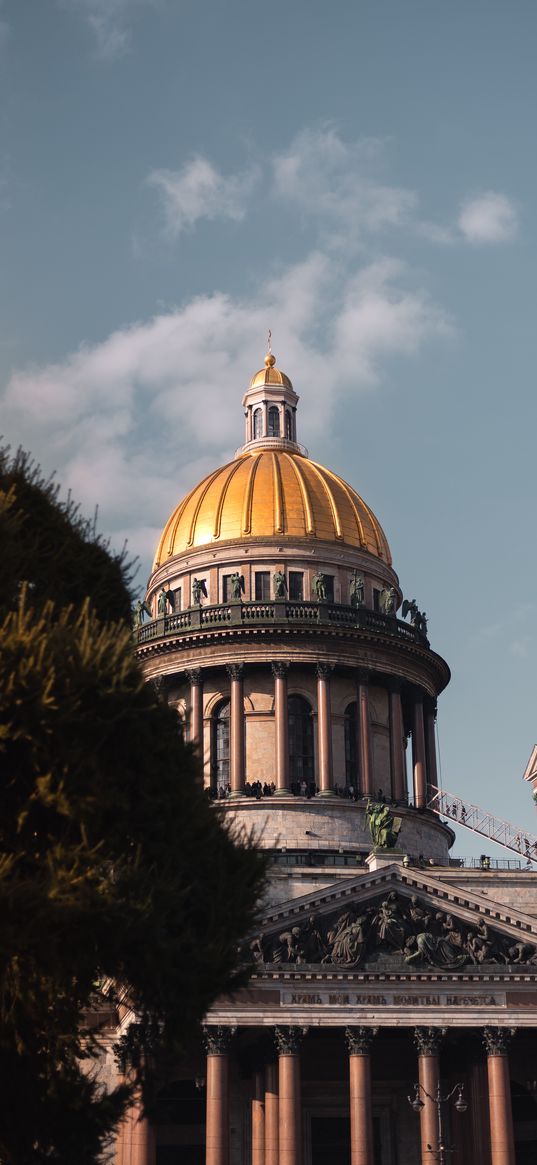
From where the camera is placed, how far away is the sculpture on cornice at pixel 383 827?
186 feet

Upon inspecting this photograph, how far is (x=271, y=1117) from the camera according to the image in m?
53.9

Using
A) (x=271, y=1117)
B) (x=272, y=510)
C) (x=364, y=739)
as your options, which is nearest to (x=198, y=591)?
(x=272, y=510)

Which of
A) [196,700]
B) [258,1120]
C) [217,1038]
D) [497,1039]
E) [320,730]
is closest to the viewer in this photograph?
[217,1038]

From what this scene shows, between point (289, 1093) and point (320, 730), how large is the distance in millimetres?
20286

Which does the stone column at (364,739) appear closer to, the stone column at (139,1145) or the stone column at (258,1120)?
the stone column at (258,1120)

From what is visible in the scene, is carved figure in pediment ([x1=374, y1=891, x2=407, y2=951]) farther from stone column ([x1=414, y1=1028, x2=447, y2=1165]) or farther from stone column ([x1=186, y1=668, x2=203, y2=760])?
stone column ([x1=186, y1=668, x2=203, y2=760])

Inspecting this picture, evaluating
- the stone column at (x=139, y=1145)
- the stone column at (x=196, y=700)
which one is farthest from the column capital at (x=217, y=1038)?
the stone column at (x=196, y=700)

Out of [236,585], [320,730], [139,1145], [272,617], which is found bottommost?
[139,1145]

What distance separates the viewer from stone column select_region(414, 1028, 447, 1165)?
1961 inches

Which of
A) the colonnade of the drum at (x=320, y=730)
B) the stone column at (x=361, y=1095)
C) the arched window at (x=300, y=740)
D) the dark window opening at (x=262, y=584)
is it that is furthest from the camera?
the dark window opening at (x=262, y=584)

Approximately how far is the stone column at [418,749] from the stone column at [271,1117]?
19800 millimetres

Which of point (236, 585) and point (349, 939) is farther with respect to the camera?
point (236, 585)

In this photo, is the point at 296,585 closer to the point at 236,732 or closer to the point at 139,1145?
the point at 236,732

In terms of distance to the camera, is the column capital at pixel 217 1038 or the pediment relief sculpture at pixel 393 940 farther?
the pediment relief sculpture at pixel 393 940
